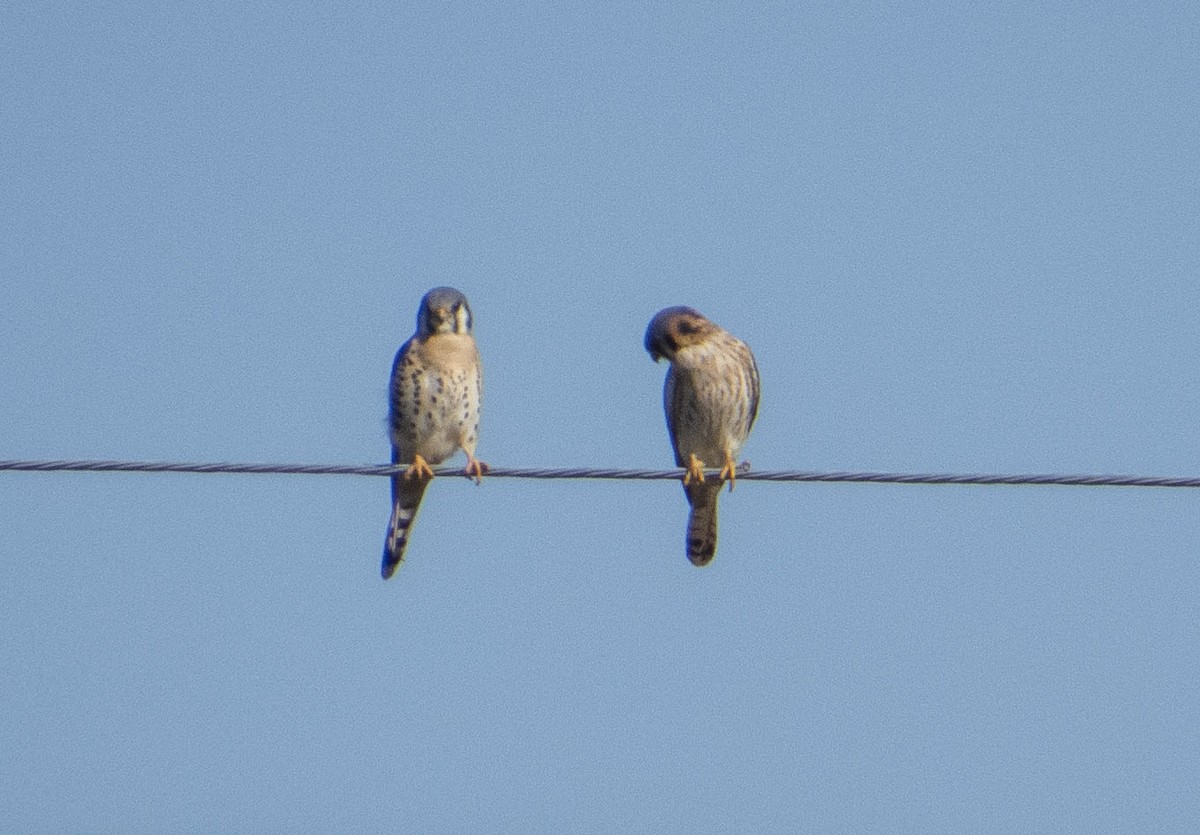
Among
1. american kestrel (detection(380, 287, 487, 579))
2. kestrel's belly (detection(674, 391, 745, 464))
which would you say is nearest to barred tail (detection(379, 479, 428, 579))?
american kestrel (detection(380, 287, 487, 579))

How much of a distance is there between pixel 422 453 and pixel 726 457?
1.48 meters

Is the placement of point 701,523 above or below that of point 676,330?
below

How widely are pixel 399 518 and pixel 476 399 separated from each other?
703 millimetres

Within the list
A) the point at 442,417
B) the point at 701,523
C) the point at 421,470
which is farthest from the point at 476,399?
the point at 701,523

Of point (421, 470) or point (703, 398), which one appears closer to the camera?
point (421, 470)

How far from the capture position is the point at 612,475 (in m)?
6.61

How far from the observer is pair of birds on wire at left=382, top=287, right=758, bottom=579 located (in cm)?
962

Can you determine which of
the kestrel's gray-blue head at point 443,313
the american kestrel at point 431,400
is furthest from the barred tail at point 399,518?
the kestrel's gray-blue head at point 443,313

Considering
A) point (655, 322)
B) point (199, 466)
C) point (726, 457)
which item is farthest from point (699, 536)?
point (199, 466)

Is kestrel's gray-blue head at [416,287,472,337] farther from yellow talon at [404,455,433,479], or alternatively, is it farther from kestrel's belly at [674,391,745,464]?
kestrel's belly at [674,391,745,464]

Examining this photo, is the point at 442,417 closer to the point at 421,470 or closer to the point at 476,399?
the point at 476,399

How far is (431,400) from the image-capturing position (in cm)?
960

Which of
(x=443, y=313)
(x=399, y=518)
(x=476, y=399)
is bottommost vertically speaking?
(x=399, y=518)

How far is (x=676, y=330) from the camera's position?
9.85 meters
